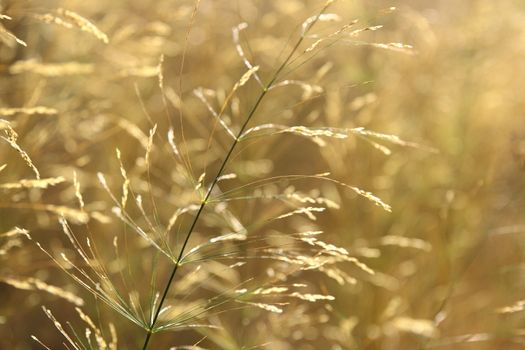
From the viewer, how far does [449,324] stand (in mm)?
2488

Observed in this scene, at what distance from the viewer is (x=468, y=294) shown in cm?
267

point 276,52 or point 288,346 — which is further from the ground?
point 276,52

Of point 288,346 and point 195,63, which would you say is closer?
point 288,346

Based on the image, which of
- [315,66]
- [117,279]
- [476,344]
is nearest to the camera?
[476,344]

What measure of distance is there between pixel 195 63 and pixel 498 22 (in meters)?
1.31

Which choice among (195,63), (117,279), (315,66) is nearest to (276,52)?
(195,63)

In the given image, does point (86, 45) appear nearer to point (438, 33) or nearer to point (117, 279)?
point (117, 279)

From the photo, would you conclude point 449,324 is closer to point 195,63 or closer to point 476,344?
point 476,344

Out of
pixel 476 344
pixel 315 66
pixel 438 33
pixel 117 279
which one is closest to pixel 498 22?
pixel 438 33

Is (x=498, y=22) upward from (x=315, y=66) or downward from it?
upward

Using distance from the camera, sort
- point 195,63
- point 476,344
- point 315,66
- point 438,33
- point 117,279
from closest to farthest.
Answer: point 476,344
point 117,279
point 195,63
point 438,33
point 315,66

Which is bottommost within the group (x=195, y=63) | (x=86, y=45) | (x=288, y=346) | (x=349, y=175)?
(x=288, y=346)

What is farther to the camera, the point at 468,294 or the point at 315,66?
the point at 315,66

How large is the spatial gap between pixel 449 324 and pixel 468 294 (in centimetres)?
24
